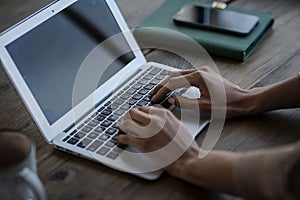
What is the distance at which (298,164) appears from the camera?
783mm

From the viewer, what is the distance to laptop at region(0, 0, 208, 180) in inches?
38.0

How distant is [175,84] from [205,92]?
0.19ft

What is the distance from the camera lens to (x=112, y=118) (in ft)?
3.37

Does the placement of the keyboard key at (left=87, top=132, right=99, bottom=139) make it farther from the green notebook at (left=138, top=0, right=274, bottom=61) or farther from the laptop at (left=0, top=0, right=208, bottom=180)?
the green notebook at (left=138, top=0, right=274, bottom=61)

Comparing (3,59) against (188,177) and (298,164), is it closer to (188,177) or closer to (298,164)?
(188,177)

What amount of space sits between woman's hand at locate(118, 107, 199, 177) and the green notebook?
0.32 m

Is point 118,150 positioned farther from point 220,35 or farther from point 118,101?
point 220,35

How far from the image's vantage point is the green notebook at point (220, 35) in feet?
4.03

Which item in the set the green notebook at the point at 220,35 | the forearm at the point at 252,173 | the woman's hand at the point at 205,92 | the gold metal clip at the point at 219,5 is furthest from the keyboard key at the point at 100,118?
the gold metal clip at the point at 219,5

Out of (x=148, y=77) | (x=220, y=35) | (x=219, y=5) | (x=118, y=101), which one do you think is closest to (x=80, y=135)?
(x=118, y=101)

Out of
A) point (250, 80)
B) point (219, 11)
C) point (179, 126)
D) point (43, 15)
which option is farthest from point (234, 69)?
point (43, 15)

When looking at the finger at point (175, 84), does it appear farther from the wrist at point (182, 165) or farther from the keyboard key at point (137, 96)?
the wrist at point (182, 165)

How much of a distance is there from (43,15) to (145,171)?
360 mm

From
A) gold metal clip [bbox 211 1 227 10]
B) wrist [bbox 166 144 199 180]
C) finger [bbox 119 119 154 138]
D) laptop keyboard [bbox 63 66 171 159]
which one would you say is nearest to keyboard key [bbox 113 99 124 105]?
laptop keyboard [bbox 63 66 171 159]
